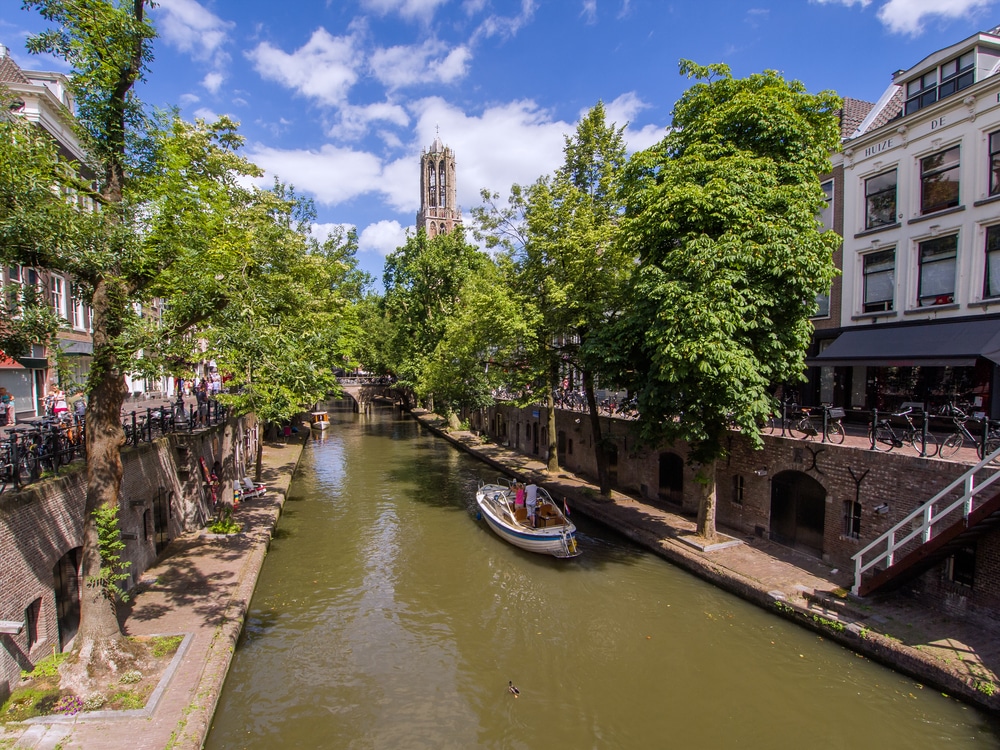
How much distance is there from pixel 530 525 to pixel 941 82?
18.8 meters

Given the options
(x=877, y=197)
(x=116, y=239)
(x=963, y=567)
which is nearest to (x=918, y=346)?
(x=877, y=197)

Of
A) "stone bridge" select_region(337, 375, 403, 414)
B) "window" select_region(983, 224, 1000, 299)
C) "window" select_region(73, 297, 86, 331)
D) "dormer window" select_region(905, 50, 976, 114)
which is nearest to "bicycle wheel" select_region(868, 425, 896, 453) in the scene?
"window" select_region(983, 224, 1000, 299)

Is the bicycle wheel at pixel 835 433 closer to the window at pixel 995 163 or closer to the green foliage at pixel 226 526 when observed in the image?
the window at pixel 995 163

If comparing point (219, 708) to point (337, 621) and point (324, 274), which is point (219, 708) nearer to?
point (337, 621)

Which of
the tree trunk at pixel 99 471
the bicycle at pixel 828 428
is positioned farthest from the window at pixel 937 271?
the tree trunk at pixel 99 471

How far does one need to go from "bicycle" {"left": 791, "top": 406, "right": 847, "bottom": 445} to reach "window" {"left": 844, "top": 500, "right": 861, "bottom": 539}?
1.58 metres

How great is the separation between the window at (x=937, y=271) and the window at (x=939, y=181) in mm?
1031

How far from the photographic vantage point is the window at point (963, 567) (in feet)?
36.6

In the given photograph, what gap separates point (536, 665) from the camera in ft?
38.2

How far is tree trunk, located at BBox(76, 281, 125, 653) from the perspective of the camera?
9023 millimetres

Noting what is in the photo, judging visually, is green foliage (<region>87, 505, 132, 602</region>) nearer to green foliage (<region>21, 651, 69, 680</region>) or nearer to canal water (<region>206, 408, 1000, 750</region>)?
green foliage (<region>21, 651, 69, 680</region>)

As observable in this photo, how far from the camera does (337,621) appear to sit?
1352 centimetres

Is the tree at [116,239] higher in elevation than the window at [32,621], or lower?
higher

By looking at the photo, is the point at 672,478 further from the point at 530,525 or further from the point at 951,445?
the point at 951,445
